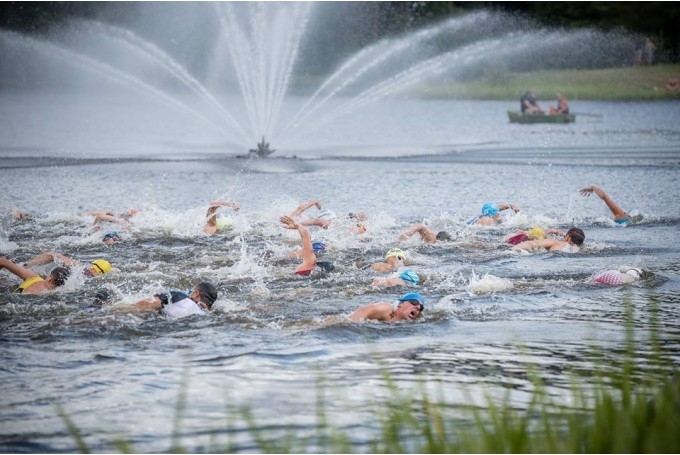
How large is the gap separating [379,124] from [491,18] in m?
38.6

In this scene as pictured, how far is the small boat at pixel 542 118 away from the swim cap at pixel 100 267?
44.8 m

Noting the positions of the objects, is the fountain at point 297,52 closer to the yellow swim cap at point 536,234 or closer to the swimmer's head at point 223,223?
the swimmer's head at point 223,223

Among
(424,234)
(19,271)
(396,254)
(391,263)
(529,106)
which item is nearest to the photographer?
(19,271)

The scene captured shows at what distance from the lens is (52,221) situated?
26734 mm

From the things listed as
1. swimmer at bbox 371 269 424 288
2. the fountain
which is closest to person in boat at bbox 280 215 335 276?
swimmer at bbox 371 269 424 288

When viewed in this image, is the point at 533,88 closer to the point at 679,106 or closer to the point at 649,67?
the point at 649,67

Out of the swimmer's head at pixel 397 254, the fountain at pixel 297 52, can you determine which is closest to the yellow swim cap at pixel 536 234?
the swimmer's head at pixel 397 254

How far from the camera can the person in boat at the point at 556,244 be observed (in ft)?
74.9

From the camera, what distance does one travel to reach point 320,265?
20062 millimetres

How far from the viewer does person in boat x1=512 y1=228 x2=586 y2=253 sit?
74.9 feet

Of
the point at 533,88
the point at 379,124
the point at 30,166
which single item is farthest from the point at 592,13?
the point at 30,166

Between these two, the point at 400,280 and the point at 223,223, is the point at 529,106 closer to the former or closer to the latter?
the point at 223,223

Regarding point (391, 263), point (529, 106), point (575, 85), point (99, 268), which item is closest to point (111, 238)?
point (99, 268)

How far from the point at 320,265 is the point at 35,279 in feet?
17.6
